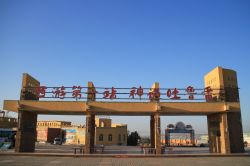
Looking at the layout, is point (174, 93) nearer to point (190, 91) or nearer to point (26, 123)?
point (190, 91)

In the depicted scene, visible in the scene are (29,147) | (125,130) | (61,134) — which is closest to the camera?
(29,147)

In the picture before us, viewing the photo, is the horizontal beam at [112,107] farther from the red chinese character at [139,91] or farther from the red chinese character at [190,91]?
the red chinese character at [139,91]

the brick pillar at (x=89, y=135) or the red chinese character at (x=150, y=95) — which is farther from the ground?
the red chinese character at (x=150, y=95)

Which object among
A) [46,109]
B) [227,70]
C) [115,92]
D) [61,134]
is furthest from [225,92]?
[61,134]

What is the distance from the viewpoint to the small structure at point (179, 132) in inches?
2079

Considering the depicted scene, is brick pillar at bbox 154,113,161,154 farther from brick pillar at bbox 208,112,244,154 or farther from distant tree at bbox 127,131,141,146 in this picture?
distant tree at bbox 127,131,141,146

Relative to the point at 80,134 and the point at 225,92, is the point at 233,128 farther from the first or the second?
the point at 80,134

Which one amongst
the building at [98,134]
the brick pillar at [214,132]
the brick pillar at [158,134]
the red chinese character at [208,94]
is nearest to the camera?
the brick pillar at [158,134]

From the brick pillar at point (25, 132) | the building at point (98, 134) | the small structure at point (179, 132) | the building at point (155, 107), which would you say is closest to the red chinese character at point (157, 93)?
the building at point (155, 107)

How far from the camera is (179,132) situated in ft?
174

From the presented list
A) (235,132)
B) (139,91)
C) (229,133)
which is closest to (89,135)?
(139,91)

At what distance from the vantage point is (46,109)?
93.1ft

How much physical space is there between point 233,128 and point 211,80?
6.53 meters

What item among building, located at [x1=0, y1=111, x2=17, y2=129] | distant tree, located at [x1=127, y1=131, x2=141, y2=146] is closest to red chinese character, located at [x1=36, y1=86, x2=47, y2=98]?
building, located at [x1=0, y1=111, x2=17, y2=129]
